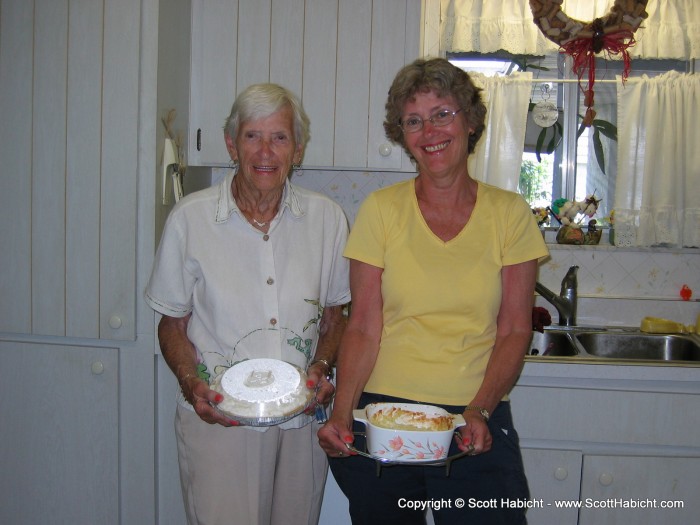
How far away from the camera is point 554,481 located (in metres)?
2.04

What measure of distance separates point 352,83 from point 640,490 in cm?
147

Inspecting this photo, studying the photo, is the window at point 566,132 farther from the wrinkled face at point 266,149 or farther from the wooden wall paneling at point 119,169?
the wrinkled face at point 266,149

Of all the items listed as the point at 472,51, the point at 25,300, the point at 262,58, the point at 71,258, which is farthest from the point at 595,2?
the point at 25,300

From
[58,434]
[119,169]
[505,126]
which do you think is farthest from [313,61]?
[58,434]

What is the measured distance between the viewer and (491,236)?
4.81 ft

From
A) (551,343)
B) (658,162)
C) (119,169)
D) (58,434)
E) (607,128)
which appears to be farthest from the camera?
(607,128)

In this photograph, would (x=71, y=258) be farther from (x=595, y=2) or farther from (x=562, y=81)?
(x=595, y=2)

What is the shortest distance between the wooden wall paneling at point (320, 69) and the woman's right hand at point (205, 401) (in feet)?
3.48

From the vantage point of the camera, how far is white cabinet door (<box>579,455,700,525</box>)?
200 centimetres

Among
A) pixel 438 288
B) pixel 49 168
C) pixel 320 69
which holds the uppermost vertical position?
pixel 320 69

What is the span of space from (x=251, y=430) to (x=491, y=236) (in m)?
0.64

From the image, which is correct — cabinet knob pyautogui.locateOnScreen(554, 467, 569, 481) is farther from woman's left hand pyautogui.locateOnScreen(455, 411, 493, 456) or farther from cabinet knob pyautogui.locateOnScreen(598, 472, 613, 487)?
woman's left hand pyautogui.locateOnScreen(455, 411, 493, 456)

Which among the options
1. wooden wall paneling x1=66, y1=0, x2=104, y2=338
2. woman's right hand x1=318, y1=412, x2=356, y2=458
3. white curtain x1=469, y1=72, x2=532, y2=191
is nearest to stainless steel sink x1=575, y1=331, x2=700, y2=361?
white curtain x1=469, y1=72, x2=532, y2=191

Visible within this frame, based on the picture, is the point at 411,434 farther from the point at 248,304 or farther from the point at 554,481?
the point at 554,481
